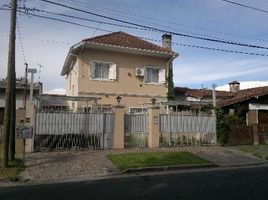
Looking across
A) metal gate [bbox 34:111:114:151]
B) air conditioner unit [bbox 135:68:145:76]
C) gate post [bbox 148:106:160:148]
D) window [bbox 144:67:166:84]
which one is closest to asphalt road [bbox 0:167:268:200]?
metal gate [bbox 34:111:114:151]

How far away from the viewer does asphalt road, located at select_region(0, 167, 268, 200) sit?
980cm

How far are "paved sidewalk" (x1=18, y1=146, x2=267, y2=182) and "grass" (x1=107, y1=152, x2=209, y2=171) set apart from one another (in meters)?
0.41

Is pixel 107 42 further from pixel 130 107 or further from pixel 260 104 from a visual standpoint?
pixel 260 104

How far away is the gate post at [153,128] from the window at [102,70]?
618 centimetres

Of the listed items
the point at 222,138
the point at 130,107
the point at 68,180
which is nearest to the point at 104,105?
the point at 130,107

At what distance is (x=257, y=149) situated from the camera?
2114 centimetres

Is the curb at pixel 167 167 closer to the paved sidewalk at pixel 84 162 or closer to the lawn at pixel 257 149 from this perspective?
the paved sidewalk at pixel 84 162

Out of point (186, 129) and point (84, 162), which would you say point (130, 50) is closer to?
point (186, 129)

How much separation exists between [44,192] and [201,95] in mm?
21986

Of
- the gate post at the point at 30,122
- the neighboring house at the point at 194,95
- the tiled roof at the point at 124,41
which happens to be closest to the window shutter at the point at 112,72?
the tiled roof at the point at 124,41

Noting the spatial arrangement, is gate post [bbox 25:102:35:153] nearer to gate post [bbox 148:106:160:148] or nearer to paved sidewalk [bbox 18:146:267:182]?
paved sidewalk [bbox 18:146:267:182]

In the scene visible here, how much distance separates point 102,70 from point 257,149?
11027 mm

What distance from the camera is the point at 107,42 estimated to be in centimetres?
2598

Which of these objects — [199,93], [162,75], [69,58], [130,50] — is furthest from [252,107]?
[69,58]
